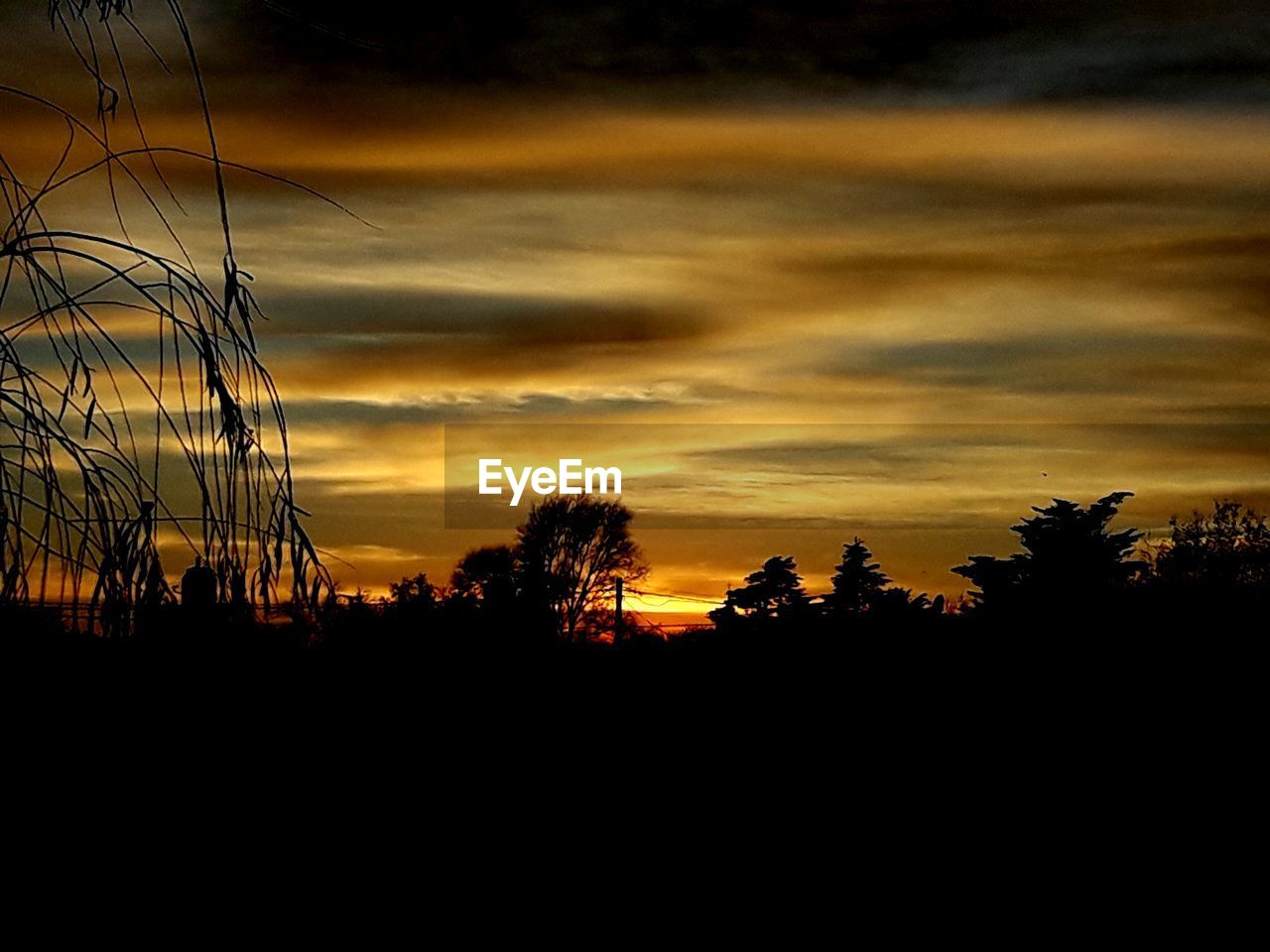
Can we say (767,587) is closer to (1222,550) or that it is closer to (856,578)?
(856,578)

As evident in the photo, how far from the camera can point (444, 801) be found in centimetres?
386

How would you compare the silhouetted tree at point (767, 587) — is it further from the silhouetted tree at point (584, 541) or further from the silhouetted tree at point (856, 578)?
the silhouetted tree at point (584, 541)

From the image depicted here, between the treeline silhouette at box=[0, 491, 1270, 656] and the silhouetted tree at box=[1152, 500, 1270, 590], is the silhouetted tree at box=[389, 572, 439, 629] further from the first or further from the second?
the silhouetted tree at box=[1152, 500, 1270, 590]

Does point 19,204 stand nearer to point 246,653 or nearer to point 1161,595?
point 246,653

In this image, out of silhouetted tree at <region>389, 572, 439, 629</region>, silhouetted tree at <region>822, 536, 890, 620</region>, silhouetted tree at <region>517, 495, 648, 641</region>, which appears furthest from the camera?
silhouetted tree at <region>517, 495, 648, 641</region>

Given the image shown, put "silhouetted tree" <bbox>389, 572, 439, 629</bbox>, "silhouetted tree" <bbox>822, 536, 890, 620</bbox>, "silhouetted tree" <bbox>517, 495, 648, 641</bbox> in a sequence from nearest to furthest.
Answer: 1. "silhouetted tree" <bbox>389, 572, 439, 629</bbox>
2. "silhouetted tree" <bbox>822, 536, 890, 620</bbox>
3. "silhouetted tree" <bbox>517, 495, 648, 641</bbox>

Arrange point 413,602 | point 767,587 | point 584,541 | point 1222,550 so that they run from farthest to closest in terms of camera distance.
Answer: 1. point 584,541
2. point 1222,550
3. point 767,587
4. point 413,602

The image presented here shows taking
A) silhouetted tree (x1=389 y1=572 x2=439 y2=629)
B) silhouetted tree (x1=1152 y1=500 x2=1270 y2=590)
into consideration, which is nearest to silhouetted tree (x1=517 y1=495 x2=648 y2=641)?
silhouetted tree (x1=1152 y1=500 x2=1270 y2=590)

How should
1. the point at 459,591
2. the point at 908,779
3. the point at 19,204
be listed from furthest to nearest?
the point at 459,591 → the point at 908,779 → the point at 19,204

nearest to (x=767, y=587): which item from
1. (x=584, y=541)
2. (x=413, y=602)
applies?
(x=413, y=602)

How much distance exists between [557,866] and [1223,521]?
2325 centimetres

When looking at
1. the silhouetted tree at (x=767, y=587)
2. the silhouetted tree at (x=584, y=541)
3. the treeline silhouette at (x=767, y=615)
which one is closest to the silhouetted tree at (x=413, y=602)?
the treeline silhouette at (x=767, y=615)

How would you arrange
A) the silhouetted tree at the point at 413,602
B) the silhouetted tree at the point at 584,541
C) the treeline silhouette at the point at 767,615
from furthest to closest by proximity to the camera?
the silhouetted tree at the point at 584,541 → the silhouetted tree at the point at 413,602 → the treeline silhouette at the point at 767,615

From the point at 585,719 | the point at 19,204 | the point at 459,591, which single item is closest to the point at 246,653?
the point at 19,204
